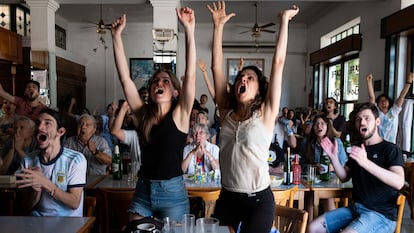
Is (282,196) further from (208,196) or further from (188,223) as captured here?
(188,223)

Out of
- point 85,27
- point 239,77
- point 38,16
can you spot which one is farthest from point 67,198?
point 85,27

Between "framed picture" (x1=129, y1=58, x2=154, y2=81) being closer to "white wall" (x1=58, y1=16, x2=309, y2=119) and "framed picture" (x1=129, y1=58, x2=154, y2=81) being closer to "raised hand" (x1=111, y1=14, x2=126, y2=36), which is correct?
"white wall" (x1=58, y1=16, x2=309, y2=119)

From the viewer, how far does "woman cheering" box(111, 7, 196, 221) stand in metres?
1.87

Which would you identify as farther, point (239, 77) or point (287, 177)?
point (287, 177)

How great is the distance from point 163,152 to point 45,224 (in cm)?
77

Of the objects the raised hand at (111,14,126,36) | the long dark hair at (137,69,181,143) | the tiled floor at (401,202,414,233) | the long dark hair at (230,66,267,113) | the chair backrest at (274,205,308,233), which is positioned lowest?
the tiled floor at (401,202,414,233)

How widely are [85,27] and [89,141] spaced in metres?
7.68

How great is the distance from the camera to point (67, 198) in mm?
2029

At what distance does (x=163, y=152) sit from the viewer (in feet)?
6.14

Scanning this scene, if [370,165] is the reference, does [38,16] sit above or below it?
above

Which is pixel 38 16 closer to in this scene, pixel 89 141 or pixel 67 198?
pixel 89 141

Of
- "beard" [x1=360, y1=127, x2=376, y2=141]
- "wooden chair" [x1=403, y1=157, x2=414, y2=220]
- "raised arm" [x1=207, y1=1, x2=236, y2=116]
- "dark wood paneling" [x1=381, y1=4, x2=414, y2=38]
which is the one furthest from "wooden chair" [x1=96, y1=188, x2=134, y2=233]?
"dark wood paneling" [x1=381, y1=4, x2=414, y2=38]

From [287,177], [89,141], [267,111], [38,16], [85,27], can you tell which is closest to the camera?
[267,111]

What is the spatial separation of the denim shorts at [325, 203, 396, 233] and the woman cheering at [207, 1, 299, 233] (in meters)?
1.04
